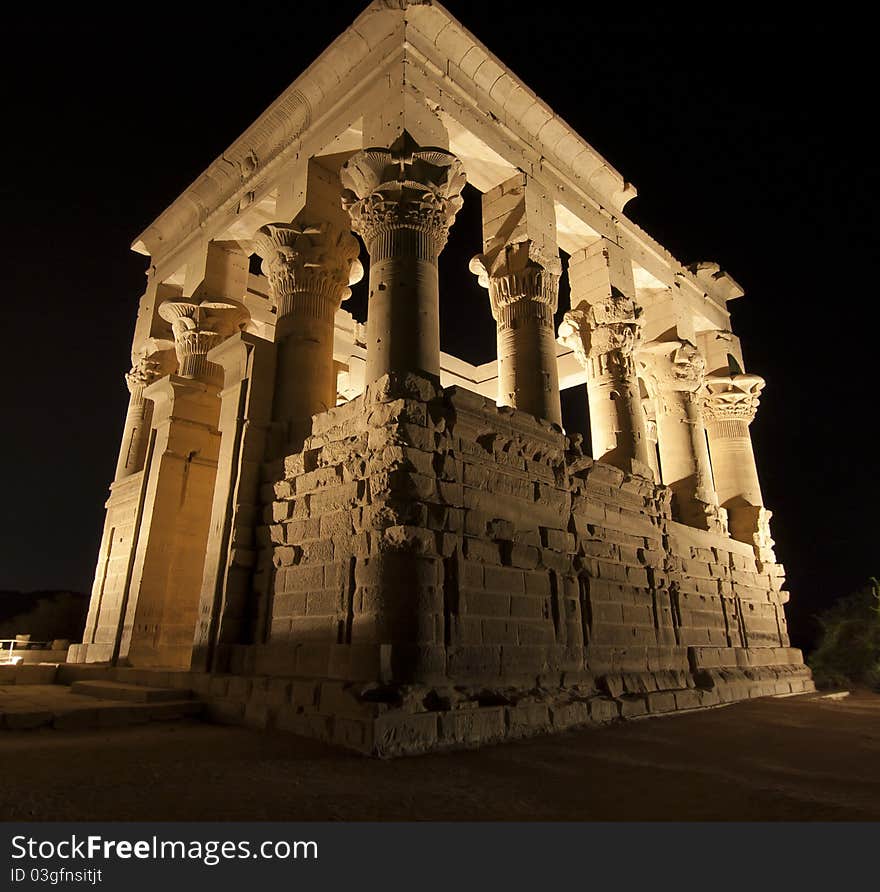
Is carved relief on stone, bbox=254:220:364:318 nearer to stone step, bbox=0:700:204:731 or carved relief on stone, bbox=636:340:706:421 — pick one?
stone step, bbox=0:700:204:731

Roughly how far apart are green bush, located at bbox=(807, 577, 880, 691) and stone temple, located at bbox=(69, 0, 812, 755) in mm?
5829

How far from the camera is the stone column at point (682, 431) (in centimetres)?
1291

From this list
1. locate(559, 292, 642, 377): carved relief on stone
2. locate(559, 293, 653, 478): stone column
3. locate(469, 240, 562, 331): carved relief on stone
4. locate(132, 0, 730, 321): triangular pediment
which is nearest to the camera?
locate(132, 0, 730, 321): triangular pediment

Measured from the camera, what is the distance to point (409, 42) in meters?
9.01

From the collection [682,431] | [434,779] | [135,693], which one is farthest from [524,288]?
[135,693]

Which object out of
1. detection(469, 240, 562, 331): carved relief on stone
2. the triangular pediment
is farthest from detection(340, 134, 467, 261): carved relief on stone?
detection(469, 240, 562, 331): carved relief on stone

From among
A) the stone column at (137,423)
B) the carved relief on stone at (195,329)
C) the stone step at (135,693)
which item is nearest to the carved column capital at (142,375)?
the stone column at (137,423)

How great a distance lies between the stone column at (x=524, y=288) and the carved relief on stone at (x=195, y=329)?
15.6 feet

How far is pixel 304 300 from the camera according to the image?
9.32 m

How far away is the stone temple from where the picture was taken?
6359 millimetres

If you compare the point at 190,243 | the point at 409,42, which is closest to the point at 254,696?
the point at 409,42

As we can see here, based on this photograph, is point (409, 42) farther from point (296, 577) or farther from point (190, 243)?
point (296, 577)

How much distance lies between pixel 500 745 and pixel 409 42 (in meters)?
9.13

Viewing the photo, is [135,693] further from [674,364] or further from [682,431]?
[674,364]
